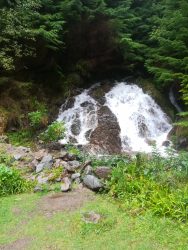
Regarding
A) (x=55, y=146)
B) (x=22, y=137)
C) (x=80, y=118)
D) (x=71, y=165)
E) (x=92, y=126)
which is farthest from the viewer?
(x=80, y=118)

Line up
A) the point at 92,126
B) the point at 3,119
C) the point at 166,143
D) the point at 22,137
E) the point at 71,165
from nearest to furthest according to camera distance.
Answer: the point at 71,165
the point at 3,119
the point at 22,137
the point at 166,143
the point at 92,126

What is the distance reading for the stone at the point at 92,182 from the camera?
7.92 m

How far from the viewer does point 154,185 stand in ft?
24.3

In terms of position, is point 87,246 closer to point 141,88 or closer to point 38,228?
point 38,228

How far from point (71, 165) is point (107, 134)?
513 cm

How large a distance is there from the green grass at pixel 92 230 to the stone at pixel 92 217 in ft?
0.33

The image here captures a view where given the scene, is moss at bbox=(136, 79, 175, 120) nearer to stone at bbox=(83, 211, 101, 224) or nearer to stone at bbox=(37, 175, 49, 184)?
stone at bbox=(37, 175, 49, 184)

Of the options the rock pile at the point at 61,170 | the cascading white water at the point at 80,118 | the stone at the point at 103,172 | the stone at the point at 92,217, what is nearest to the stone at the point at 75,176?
the rock pile at the point at 61,170

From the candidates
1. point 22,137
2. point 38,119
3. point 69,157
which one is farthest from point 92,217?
point 22,137

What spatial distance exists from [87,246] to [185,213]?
202 centimetres

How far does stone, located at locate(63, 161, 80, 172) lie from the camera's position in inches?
351

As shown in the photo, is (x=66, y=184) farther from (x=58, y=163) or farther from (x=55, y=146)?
(x=55, y=146)

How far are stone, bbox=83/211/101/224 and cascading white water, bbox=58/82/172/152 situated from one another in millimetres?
7145

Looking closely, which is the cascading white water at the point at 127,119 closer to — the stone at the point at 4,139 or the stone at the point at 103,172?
the stone at the point at 4,139
